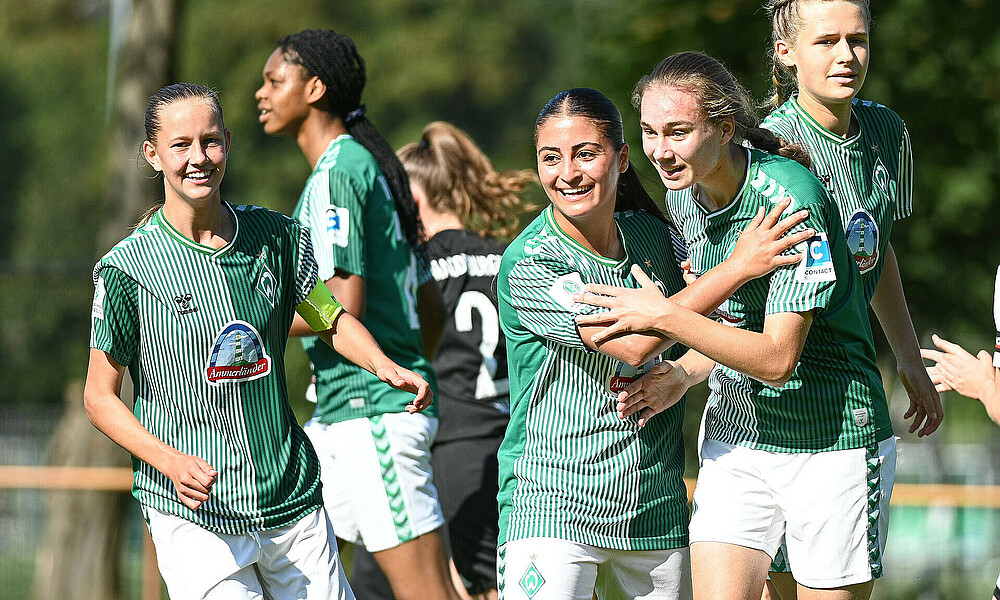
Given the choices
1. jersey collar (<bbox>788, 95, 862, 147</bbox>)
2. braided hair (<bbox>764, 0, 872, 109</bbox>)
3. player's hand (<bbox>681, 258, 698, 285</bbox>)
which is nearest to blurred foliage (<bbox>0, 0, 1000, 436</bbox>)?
braided hair (<bbox>764, 0, 872, 109</bbox>)

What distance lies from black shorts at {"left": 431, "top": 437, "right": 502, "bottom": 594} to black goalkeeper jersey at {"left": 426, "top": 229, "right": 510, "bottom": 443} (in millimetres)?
74

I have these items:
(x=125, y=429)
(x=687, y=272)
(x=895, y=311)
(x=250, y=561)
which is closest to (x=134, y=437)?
(x=125, y=429)

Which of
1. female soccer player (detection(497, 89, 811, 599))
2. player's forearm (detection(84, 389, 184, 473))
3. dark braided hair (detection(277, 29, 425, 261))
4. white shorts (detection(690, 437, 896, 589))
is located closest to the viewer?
player's forearm (detection(84, 389, 184, 473))

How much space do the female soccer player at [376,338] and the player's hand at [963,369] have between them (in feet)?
6.43

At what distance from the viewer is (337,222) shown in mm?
4555

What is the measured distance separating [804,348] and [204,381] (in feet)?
5.77

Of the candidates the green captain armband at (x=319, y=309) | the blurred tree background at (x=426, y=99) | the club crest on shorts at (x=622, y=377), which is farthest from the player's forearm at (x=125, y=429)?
the blurred tree background at (x=426, y=99)

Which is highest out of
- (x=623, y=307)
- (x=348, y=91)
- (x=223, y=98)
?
(x=223, y=98)

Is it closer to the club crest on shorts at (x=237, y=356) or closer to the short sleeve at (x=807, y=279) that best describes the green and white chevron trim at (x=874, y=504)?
the short sleeve at (x=807, y=279)

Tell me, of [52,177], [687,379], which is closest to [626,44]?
[687,379]

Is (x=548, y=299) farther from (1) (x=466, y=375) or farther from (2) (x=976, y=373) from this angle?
(1) (x=466, y=375)

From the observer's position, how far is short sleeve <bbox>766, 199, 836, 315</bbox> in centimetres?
319

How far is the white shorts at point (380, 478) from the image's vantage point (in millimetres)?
4500

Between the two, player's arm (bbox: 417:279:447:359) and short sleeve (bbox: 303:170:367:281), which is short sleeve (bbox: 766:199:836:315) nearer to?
short sleeve (bbox: 303:170:367:281)
